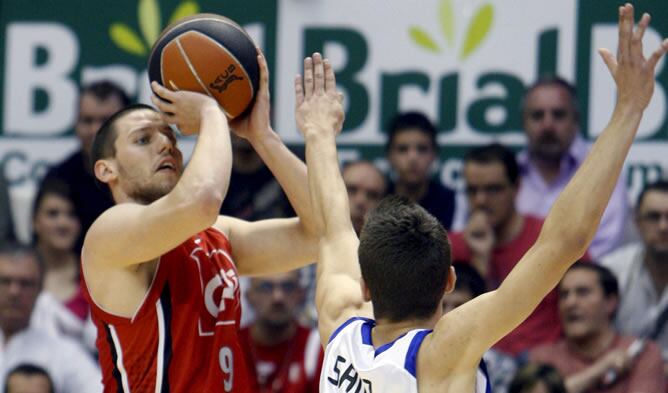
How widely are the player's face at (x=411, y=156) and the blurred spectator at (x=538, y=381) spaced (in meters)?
1.64

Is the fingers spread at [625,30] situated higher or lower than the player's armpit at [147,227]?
higher

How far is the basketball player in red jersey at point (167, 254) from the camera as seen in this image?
4.99 meters

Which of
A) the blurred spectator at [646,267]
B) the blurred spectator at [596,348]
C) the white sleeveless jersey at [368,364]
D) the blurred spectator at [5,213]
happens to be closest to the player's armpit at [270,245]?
the white sleeveless jersey at [368,364]

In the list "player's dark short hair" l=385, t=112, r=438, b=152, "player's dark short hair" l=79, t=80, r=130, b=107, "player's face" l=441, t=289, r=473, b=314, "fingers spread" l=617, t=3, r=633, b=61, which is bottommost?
"player's face" l=441, t=289, r=473, b=314

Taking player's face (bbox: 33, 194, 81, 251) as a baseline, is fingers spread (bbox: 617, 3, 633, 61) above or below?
above

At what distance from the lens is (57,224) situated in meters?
9.31

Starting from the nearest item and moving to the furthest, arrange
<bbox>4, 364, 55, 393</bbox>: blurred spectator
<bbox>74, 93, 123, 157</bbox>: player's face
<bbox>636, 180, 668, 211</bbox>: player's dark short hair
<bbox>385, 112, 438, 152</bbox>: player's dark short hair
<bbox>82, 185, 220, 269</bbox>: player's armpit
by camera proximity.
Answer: <bbox>82, 185, 220, 269</bbox>: player's armpit
<bbox>4, 364, 55, 393</bbox>: blurred spectator
<bbox>636, 180, 668, 211</bbox>: player's dark short hair
<bbox>385, 112, 438, 152</bbox>: player's dark short hair
<bbox>74, 93, 123, 157</bbox>: player's face

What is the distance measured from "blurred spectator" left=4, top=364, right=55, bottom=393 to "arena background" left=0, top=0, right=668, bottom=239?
133cm

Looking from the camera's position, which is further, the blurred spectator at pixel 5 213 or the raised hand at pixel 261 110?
the blurred spectator at pixel 5 213

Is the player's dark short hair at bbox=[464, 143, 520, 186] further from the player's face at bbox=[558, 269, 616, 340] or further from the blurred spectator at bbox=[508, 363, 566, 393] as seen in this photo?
the blurred spectator at bbox=[508, 363, 566, 393]

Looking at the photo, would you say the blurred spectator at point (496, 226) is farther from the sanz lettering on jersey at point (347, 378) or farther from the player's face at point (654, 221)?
the sanz lettering on jersey at point (347, 378)

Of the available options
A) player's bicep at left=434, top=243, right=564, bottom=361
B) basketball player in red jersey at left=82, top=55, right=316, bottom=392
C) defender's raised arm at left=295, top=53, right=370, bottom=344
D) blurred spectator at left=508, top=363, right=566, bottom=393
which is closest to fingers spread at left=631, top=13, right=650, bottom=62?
player's bicep at left=434, top=243, right=564, bottom=361

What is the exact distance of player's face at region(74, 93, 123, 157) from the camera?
9.50 m

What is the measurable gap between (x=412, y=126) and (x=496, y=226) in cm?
93
